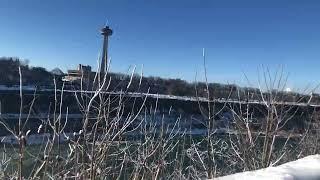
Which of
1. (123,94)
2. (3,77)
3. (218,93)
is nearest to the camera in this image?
(123,94)

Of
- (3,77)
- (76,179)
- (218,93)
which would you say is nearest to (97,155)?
(76,179)

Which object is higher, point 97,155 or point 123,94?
point 123,94

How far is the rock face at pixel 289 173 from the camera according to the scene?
2.62m

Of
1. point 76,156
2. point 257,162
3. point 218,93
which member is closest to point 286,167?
point 76,156

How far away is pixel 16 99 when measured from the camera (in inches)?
2068

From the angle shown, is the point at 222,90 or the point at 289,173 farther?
the point at 222,90

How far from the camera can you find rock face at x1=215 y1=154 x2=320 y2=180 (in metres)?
2.62

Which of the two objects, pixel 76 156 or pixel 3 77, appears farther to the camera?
pixel 3 77

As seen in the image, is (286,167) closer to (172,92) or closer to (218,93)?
(218,93)

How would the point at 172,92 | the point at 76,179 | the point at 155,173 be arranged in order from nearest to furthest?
the point at 76,179 < the point at 155,173 < the point at 172,92

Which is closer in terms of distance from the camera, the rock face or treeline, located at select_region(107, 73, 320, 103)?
the rock face

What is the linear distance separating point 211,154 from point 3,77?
60.6 m

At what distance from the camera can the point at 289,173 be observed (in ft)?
8.99

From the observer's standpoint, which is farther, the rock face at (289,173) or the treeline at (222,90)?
the treeline at (222,90)
